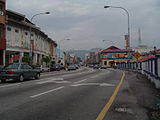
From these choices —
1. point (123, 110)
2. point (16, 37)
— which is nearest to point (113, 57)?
point (16, 37)

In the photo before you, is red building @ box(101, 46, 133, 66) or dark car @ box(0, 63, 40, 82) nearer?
dark car @ box(0, 63, 40, 82)

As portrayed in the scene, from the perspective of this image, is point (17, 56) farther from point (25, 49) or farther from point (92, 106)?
point (92, 106)

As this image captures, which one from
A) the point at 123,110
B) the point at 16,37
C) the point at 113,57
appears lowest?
the point at 123,110

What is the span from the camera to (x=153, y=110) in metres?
7.55

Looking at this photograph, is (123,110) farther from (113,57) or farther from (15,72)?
(113,57)

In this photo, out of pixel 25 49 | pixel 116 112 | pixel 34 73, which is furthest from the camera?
pixel 25 49

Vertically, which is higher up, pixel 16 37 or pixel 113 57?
pixel 16 37

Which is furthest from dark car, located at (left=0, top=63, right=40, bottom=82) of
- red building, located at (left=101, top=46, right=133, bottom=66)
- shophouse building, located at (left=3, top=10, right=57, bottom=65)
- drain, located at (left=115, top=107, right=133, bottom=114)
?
red building, located at (left=101, top=46, right=133, bottom=66)

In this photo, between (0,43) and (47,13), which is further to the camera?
(47,13)

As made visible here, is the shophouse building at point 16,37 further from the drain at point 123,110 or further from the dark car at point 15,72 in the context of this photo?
the drain at point 123,110

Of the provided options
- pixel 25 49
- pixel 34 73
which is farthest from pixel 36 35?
pixel 34 73

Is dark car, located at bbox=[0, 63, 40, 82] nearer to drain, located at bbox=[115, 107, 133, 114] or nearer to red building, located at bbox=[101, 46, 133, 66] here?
drain, located at bbox=[115, 107, 133, 114]

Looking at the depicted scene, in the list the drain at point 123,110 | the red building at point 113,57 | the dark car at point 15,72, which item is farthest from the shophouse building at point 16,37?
the red building at point 113,57

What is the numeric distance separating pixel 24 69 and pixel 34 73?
1.78 meters
